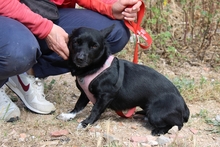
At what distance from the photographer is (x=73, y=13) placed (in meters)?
3.17

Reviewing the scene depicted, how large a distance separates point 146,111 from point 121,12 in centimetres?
81

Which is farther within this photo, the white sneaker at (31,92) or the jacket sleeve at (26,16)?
the white sneaker at (31,92)

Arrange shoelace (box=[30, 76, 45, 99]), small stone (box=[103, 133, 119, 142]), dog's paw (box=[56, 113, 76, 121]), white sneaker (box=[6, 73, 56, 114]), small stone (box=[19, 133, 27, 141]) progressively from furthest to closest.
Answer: shoelace (box=[30, 76, 45, 99]), white sneaker (box=[6, 73, 56, 114]), dog's paw (box=[56, 113, 76, 121]), small stone (box=[19, 133, 27, 141]), small stone (box=[103, 133, 119, 142])

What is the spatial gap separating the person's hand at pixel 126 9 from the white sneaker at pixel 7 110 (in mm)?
1068

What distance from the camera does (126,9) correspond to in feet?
10.1

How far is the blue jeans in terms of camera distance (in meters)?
2.51

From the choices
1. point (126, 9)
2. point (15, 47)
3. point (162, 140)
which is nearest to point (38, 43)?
point (15, 47)

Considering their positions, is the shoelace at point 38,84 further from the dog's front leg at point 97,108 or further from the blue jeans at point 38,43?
the dog's front leg at point 97,108

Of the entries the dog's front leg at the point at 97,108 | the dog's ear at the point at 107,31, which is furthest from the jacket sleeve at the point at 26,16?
the dog's front leg at the point at 97,108

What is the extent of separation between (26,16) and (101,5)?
796 mm

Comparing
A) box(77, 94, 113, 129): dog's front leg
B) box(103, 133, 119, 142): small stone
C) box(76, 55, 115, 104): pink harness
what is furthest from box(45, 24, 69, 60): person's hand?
box(103, 133, 119, 142): small stone

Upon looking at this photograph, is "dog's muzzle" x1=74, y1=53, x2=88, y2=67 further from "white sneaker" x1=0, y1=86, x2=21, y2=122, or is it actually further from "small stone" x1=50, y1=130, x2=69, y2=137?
"white sneaker" x1=0, y1=86, x2=21, y2=122

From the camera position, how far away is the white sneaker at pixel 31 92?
3.08 m

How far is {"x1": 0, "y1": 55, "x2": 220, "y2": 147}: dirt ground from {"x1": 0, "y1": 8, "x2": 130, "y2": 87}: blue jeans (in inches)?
13.8
